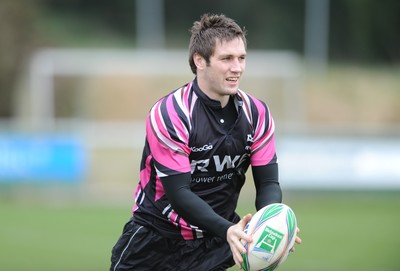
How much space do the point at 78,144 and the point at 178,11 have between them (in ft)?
27.0

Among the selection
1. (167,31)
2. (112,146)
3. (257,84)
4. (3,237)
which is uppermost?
(167,31)

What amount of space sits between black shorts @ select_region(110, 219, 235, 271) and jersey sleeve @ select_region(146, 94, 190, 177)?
60 cm

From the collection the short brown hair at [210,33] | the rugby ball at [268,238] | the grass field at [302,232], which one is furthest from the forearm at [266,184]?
the grass field at [302,232]

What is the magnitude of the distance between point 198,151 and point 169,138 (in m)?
0.24

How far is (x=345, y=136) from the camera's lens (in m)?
14.5

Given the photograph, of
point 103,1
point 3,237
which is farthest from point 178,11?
point 3,237

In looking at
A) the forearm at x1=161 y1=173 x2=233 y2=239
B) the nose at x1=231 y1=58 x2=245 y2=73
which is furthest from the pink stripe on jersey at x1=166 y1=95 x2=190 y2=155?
the nose at x1=231 y1=58 x2=245 y2=73

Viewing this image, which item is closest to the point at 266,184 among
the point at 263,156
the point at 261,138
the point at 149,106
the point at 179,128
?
the point at 263,156

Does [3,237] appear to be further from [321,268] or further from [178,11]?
[178,11]

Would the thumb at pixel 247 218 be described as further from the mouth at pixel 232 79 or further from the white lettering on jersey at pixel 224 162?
the mouth at pixel 232 79

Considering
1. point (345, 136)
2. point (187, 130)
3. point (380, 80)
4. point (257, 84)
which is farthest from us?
point (380, 80)

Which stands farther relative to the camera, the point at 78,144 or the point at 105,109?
the point at 105,109

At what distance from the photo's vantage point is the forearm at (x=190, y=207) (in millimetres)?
4891

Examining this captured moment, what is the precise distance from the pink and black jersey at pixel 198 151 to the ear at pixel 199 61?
0.47 ft
